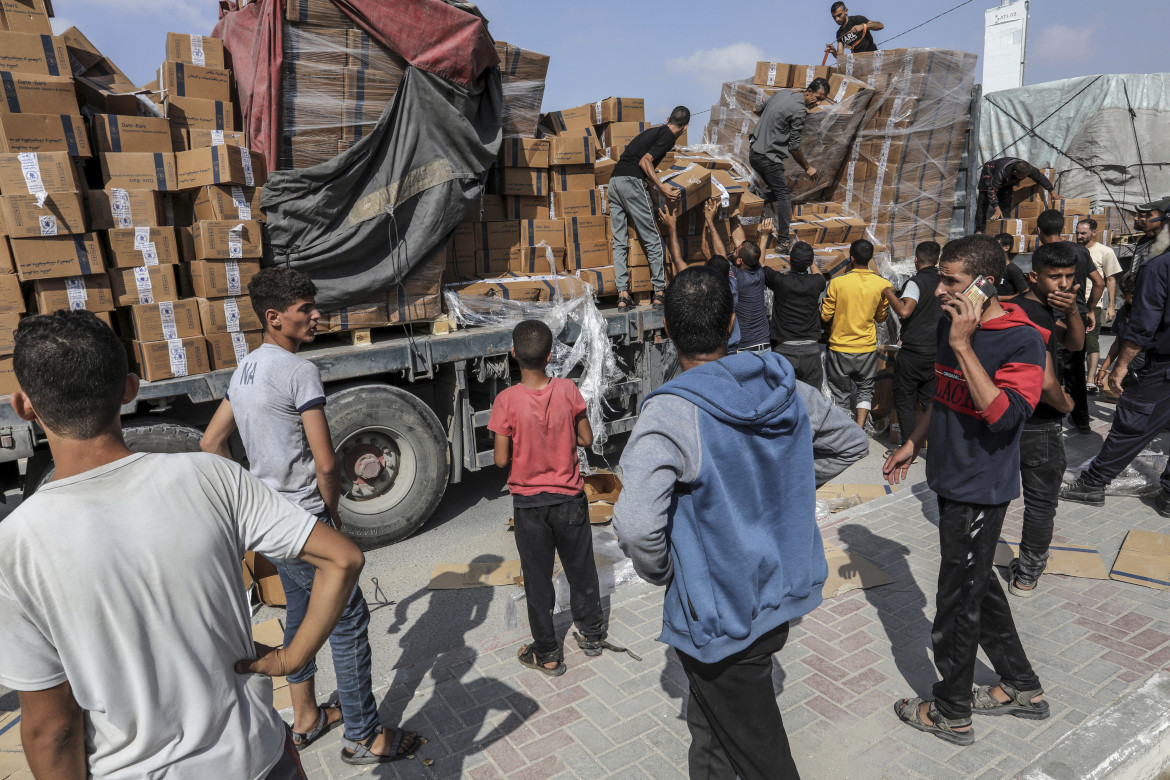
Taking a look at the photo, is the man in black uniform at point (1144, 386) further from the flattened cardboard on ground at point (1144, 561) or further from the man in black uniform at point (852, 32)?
the man in black uniform at point (852, 32)

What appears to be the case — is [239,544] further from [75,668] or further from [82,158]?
[82,158]

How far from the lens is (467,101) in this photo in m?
5.20

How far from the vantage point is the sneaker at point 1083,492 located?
5.47m

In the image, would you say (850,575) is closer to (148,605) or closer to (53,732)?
(148,605)

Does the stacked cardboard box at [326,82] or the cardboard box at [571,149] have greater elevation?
the stacked cardboard box at [326,82]

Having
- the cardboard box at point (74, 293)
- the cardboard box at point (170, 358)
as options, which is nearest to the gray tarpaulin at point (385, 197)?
the cardboard box at point (170, 358)

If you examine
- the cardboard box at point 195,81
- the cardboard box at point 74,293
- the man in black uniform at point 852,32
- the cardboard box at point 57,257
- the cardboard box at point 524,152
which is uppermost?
the man in black uniform at point 852,32

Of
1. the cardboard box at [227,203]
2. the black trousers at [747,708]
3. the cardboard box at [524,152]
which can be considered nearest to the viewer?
the black trousers at [747,708]

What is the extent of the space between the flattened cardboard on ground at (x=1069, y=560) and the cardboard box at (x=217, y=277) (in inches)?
198

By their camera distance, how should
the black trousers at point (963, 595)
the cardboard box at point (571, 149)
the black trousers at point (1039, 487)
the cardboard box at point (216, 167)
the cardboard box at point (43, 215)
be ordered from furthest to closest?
the cardboard box at point (571, 149) → the cardboard box at point (216, 167) → the black trousers at point (1039, 487) → the cardboard box at point (43, 215) → the black trousers at point (963, 595)

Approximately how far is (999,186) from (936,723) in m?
9.85

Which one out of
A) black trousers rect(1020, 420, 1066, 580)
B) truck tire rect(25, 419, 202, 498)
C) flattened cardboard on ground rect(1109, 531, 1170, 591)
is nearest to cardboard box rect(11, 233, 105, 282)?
truck tire rect(25, 419, 202, 498)

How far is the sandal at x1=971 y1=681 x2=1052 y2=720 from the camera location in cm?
Result: 301

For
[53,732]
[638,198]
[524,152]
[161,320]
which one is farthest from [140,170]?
[53,732]
